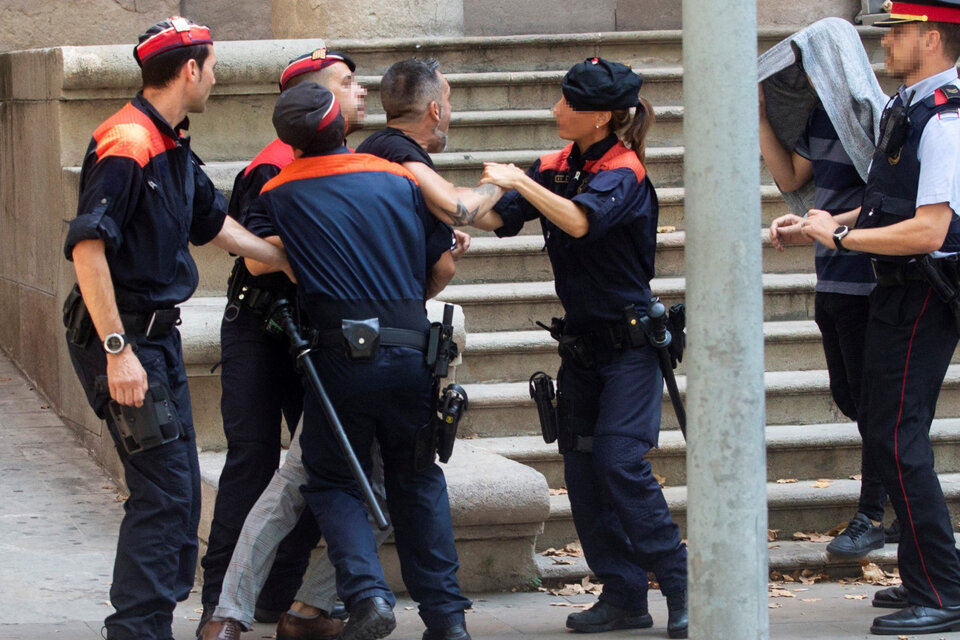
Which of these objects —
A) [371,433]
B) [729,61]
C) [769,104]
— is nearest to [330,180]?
[371,433]

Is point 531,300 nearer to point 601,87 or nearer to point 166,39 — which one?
point 601,87

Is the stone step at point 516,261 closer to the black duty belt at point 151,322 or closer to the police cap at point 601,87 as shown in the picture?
the police cap at point 601,87

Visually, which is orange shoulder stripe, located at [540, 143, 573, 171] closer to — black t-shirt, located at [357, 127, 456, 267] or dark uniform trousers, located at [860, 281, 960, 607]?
black t-shirt, located at [357, 127, 456, 267]

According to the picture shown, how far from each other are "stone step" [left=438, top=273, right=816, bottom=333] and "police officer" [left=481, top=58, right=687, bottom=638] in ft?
6.55

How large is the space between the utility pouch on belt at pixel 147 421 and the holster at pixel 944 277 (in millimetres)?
2601

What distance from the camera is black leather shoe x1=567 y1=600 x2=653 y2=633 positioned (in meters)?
4.96

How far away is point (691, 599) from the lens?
3391 mm

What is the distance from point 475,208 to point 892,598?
2.19 meters

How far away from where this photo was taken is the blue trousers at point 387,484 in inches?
170

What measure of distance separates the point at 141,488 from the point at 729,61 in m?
2.14

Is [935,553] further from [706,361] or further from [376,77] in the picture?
[376,77]

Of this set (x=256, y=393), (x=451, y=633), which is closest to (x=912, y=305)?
(x=451, y=633)

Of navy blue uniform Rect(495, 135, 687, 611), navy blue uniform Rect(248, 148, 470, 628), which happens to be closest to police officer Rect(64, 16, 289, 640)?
navy blue uniform Rect(248, 148, 470, 628)

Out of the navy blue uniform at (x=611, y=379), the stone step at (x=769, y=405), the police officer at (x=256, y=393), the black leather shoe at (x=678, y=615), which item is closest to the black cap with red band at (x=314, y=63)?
the police officer at (x=256, y=393)
